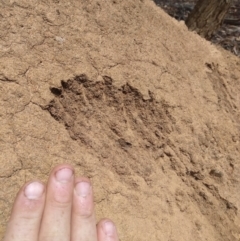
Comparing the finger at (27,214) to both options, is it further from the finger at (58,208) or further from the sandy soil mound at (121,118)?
the sandy soil mound at (121,118)

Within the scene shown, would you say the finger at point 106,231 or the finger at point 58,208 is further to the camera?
the finger at point 106,231

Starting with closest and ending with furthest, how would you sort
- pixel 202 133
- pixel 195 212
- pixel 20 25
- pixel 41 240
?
pixel 41 240, pixel 20 25, pixel 195 212, pixel 202 133

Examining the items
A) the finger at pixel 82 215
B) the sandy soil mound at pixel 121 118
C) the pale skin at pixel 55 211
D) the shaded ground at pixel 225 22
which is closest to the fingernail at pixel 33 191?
the pale skin at pixel 55 211

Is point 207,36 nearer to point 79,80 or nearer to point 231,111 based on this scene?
point 231,111

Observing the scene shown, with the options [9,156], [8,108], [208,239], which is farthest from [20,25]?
[208,239]

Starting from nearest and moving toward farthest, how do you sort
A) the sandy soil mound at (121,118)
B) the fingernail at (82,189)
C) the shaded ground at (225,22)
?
the fingernail at (82,189) → the sandy soil mound at (121,118) → the shaded ground at (225,22)

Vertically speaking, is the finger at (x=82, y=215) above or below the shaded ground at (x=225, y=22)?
above

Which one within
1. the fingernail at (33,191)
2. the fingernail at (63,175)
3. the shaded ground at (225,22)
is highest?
the fingernail at (63,175)
